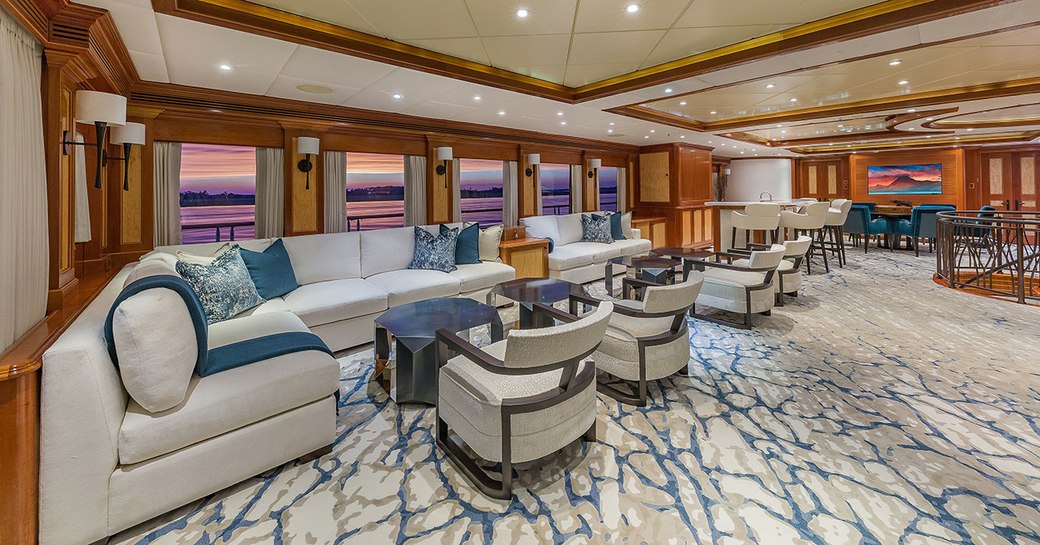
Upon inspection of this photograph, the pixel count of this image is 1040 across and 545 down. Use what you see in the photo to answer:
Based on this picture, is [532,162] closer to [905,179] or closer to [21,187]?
[21,187]

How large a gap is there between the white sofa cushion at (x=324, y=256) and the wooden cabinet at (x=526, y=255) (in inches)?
71.7

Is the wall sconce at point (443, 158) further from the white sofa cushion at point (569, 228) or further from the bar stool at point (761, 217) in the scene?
the bar stool at point (761, 217)

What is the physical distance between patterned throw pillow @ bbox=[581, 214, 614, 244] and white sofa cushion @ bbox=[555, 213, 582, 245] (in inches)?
3.6

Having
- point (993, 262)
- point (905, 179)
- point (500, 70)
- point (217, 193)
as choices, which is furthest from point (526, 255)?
point (905, 179)

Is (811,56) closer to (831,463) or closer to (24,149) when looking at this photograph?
(831,463)

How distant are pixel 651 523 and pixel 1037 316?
564 centimetres

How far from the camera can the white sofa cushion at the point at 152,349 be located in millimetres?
1752

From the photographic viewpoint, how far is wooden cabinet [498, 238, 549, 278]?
5648mm

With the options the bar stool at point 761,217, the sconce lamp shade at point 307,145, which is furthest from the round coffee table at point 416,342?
the bar stool at point 761,217

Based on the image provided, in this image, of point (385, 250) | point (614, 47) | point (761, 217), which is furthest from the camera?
point (761, 217)

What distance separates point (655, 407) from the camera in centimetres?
285

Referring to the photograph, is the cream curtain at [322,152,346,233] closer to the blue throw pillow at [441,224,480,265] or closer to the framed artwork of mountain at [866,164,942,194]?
the blue throw pillow at [441,224,480,265]

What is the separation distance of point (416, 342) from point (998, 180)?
629 inches

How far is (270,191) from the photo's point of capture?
475cm
